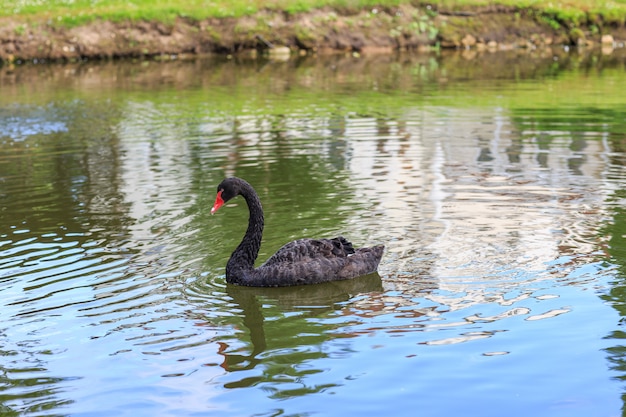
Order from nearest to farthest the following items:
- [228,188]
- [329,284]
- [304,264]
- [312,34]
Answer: [304,264] → [329,284] → [228,188] → [312,34]

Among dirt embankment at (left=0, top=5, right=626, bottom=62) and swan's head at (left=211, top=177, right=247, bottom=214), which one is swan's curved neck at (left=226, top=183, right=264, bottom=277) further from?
dirt embankment at (left=0, top=5, right=626, bottom=62)

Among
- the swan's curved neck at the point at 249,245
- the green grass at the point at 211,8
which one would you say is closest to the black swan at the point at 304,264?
the swan's curved neck at the point at 249,245

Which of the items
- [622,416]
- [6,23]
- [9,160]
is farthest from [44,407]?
[6,23]

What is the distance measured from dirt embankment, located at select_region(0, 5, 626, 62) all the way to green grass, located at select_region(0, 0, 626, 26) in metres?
0.26

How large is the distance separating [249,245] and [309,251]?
58 cm

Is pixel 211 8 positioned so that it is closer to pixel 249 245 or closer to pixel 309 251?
pixel 249 245

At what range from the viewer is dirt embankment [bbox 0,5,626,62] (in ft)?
111

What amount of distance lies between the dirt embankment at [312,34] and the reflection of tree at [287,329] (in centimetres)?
2689

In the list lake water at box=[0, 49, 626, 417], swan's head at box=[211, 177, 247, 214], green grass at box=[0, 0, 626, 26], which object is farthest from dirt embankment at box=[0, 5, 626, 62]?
swan's head at box=[211, 177, 247, 214]

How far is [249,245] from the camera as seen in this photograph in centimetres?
895

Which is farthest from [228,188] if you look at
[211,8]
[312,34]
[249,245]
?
[211,8]

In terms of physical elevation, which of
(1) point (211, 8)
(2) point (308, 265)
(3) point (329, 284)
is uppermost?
(1) point (211, 8)

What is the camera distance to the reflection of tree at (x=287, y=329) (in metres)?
6.73

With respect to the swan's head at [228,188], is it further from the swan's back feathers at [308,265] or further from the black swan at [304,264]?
the swan's back feathers at [308,265]
